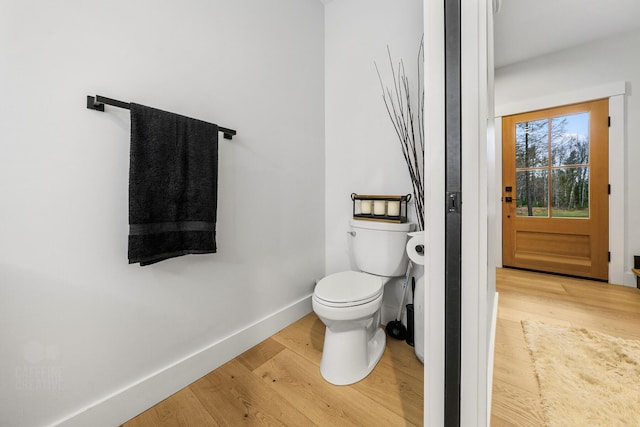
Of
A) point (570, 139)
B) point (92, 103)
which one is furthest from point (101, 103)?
point (570, 139)

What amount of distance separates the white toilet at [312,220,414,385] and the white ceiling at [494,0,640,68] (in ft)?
6.50

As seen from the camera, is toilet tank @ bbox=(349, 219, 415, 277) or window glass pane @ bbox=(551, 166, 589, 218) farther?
window glass pane @ bbox=(551, 166, 589, 218)

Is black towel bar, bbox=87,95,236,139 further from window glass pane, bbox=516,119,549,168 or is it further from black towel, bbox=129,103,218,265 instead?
window glass pane, bbox=516,119,549,168

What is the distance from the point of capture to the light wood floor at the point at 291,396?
38.5 inches

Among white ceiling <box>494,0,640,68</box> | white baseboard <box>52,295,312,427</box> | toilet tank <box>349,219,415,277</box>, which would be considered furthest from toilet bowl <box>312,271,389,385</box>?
white ceiling <box>494,0,640,68</box>

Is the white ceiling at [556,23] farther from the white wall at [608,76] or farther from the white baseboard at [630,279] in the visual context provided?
the white baseboard at [630,279]

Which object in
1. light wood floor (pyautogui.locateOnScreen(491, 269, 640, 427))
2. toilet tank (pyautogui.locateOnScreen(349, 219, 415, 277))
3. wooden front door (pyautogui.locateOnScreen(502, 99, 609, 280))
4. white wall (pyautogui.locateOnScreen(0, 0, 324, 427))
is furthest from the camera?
wooden front door (pyautogui.locateOnScreen(502, 99, 609, 280))

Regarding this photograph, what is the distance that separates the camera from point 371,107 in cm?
169

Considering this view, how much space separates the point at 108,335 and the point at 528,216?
377 cm

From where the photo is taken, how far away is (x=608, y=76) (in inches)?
92.7

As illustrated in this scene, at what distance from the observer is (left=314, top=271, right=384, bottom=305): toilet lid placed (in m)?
1.14

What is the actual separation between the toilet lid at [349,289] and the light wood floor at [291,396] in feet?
1.31

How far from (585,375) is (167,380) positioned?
78.3 inches

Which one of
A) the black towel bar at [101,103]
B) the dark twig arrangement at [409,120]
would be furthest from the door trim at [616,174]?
the black towel bar at [101,103]
